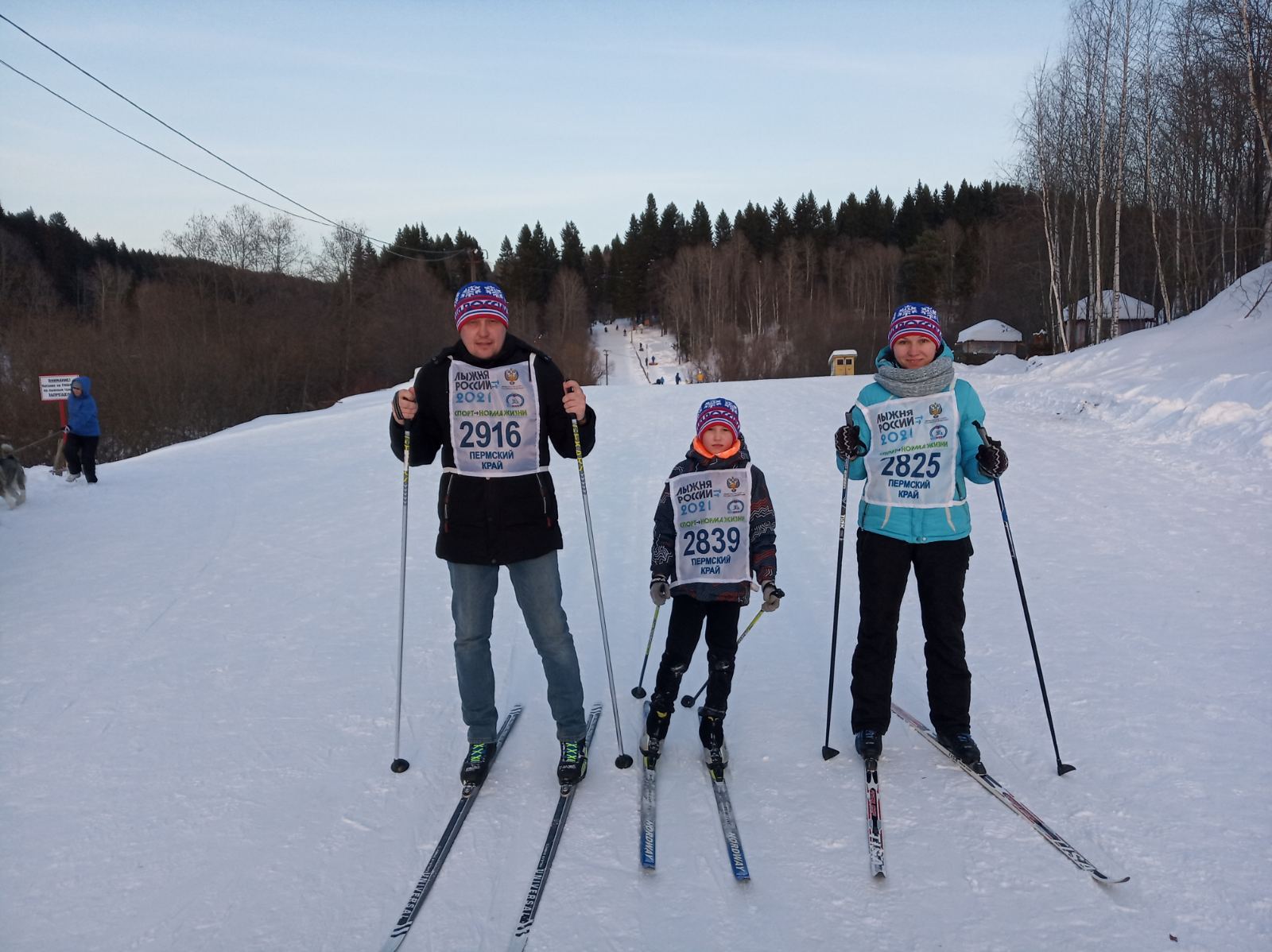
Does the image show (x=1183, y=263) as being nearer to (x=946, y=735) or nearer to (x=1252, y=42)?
(x=1252, y=42)

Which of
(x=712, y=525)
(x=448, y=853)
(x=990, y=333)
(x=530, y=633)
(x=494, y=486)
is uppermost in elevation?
(x=990, y=333)

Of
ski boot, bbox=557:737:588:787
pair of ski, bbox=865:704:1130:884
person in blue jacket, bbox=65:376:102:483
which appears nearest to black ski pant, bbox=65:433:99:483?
person in blue jacket, bbox=65:376:102:483

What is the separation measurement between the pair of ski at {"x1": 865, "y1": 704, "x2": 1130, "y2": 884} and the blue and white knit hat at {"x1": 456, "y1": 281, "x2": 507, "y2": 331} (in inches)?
Result: 97.3

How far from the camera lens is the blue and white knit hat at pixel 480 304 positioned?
317 centimetres

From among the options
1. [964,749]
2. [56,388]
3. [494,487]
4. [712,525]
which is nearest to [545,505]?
[494,487]

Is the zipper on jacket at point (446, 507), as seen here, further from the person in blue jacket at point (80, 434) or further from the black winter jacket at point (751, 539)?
the person in blue jacket at point (80, 434)

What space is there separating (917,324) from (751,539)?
1.17m

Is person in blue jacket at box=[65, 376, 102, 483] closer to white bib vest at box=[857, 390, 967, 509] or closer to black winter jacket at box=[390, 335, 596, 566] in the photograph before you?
black winter jacket at box=[390, 335, 596, 566]

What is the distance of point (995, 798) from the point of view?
3.01m

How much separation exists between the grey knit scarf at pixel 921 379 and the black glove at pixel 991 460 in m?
0.31

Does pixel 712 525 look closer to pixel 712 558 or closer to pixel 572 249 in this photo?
pixel 712 558

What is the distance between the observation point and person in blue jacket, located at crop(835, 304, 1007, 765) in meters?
3.19

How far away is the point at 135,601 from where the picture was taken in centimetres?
567

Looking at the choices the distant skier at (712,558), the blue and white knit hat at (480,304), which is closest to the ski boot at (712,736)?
the distant skier at (712,558)
